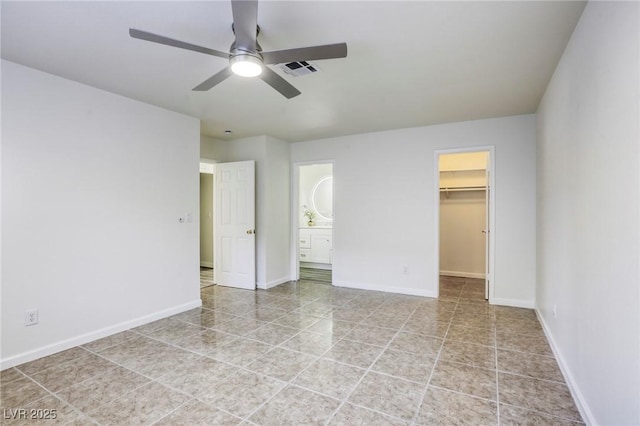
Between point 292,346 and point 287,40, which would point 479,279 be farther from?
point 287,40

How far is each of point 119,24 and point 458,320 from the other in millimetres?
4154

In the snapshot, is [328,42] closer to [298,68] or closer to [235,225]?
[298,68]

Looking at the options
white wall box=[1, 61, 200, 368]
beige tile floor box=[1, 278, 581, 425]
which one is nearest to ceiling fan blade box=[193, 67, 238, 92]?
white wall box=[1, 61, 200, 368]

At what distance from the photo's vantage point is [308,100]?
3504 mm

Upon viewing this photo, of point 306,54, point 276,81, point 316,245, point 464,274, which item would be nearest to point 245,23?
point 306,54

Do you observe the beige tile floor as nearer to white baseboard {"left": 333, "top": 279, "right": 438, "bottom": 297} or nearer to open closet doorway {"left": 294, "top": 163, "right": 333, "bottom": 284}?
white baseboard {"left": 333, "top": 279, "right": 438, "bottom": 297}

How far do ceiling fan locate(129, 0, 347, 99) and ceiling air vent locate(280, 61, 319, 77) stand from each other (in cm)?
48

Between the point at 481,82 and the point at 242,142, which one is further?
the point at 242,142

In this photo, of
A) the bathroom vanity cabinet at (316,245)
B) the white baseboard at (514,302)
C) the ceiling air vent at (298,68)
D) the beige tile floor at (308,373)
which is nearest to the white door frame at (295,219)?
the bathroom vanity cabinet at (316,245)

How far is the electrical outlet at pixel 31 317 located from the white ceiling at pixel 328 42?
2087 millimetres

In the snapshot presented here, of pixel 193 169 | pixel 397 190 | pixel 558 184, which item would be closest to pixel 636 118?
pixel 558 184

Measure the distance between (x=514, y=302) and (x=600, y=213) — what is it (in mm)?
2987

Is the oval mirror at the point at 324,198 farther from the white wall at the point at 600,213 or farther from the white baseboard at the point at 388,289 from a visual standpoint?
the white wall at the point at 600,213

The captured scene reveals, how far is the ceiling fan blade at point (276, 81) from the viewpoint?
7.05 feet
